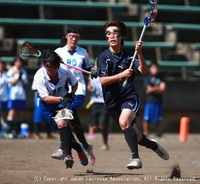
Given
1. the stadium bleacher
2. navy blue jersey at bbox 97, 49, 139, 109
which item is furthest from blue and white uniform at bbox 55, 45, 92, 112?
the stadium bleacher

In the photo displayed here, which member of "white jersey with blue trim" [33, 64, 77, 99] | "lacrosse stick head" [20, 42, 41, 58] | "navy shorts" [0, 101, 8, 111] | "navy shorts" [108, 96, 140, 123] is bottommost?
"navy shorts" [0, 101, 8, 111]

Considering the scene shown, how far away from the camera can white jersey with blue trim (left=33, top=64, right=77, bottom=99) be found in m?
8.91

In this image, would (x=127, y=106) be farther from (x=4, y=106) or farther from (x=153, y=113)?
(x=4, y=106)

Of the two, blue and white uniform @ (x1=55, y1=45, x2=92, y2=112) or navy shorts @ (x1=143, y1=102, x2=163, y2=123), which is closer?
blue and white uniform @ (x1=55, y1=45, x2=92, y2=112)

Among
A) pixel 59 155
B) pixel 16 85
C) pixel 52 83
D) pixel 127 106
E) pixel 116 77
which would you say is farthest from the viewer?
pixel 16 85

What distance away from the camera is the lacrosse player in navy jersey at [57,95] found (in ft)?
28.7

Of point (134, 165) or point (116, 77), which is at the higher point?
point (116, 77)

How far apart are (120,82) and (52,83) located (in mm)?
1042

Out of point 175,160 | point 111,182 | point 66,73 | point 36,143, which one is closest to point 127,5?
point 36,143

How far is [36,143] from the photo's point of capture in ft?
49.1

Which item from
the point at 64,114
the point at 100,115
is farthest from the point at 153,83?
the point at 64,114

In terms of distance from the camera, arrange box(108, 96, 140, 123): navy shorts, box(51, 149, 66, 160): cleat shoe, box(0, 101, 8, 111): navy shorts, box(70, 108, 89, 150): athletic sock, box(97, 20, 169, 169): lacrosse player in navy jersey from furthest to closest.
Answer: box(0, 101, 8, 111): navy shorts, box(70, 108, 89, 150): athletic sock, box(51, 149, 66, 160): cleat shoe, box(108, 96, 140, 123): navy shorts, box(97, 20, 169, 169): lacrosse player in navy jersey

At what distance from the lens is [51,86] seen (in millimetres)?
9000

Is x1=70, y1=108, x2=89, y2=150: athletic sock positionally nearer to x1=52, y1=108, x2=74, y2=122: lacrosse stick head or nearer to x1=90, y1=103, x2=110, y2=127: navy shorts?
x1=52, y1=108, x2=74, y2=122: lacrosse stick head
